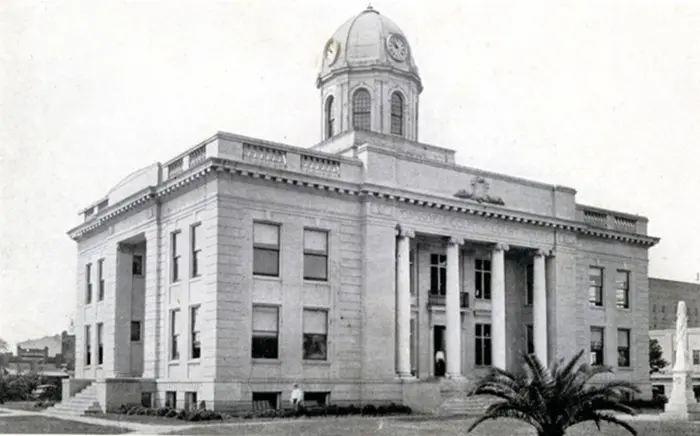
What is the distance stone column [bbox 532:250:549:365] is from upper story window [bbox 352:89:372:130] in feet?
35.2

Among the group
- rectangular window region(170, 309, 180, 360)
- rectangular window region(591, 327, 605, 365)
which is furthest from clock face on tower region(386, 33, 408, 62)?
rectangular window region(591, 327, 605, 365)

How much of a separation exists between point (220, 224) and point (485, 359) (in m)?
16.7

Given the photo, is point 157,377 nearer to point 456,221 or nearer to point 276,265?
point 276,265

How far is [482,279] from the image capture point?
137 feet

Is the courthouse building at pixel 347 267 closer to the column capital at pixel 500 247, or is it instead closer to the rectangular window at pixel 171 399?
the rectangular window at pixel 171 399

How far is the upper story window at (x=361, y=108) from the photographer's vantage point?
42.0 metres

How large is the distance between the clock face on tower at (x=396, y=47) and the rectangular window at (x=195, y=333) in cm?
1710

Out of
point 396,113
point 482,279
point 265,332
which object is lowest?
point 265,332

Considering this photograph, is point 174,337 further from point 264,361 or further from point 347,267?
point 347,267

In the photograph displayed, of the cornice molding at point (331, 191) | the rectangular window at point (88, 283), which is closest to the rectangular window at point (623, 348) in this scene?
the cornice molding at point (331, 191)

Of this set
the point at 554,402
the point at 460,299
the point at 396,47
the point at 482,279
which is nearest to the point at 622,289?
the point at 482,279

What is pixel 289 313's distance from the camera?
33000 millimetres

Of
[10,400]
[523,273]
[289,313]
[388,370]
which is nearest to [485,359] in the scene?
[523,273]

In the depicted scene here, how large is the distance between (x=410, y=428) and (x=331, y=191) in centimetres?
1183
